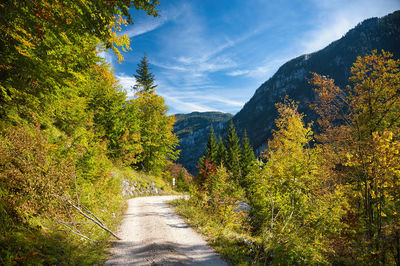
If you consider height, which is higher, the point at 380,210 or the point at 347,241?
the point at 380,210

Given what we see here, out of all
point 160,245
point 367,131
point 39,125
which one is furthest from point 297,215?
point 39,125

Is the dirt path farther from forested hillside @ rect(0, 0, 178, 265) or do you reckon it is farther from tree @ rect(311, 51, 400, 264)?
tree @ rect(311, 51, 400, 264)

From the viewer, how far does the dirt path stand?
493 cm

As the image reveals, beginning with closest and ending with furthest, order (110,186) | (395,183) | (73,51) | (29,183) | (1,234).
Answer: (1,234)
(29,183)
(395,183)
(73,51)
(110,186)

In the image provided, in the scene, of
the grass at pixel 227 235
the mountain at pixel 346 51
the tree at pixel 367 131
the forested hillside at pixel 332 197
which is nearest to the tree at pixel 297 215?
the forested hillside at pixel 332 197

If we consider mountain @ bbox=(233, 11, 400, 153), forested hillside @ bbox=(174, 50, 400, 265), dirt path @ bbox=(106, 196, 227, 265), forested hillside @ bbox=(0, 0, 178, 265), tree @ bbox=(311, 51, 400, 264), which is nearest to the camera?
forested hillside @ bbox=(0, 0, 178, 265)

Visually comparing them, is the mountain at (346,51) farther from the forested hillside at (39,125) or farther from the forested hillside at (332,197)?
the forested hillside at (39,125)

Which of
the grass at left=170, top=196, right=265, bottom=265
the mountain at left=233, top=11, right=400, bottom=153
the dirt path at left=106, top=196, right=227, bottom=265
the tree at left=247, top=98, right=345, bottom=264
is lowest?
the grass at left=170, top=196, right=265, bottom=265

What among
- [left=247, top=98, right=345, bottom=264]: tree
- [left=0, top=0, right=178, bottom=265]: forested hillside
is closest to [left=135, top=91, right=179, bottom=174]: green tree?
[left=0, top=0, right=178, bottom=265]: forested hillside

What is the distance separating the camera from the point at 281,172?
24.1 feet

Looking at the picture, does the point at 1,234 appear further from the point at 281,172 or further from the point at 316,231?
the point at 281,172

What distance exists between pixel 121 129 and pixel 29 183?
44.7 feet

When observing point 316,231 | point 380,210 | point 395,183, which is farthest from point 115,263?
point 395,183

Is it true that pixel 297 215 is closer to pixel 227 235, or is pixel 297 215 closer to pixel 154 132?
pixel 227 235
